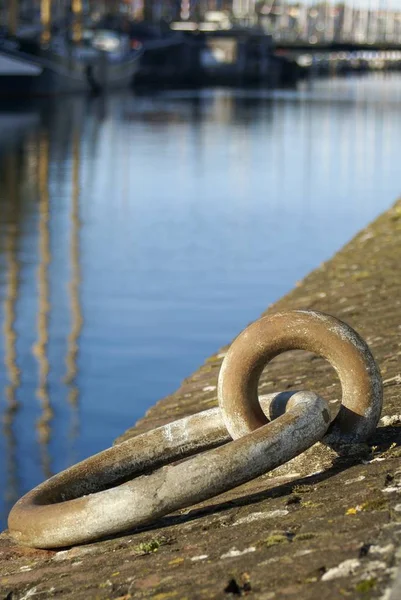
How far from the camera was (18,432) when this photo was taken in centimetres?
899

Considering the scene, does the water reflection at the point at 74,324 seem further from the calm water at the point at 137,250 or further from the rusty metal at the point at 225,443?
the rusty metal at the point at 225,443

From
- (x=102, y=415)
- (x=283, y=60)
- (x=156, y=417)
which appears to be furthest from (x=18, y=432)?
(x=283, y=60)

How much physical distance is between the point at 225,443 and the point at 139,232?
14137 mm

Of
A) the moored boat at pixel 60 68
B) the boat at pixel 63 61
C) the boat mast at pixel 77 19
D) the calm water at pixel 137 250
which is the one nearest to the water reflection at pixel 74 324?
the calm water at pixel 137 250

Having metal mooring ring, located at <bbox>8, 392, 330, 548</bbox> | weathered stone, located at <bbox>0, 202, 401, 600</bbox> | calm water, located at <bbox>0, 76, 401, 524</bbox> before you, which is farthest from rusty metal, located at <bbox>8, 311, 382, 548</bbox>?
calm water, located at <bbox>0, 76, 401, 524</bbox>

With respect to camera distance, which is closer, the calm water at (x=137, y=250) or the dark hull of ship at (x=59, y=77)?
the calm water at (x=137, y=250)

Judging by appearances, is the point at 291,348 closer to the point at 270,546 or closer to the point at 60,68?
the point at 270,546

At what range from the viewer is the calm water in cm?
986

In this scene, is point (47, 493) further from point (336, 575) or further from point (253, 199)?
point (253, 199)

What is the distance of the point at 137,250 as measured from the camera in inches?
687

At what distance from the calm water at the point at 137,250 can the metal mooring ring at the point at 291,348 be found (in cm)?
294

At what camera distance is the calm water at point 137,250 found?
9859 millimetres

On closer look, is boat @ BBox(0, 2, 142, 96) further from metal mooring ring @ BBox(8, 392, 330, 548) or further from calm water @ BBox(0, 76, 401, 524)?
metal mooring ring @ BBox(8, 392, 330, 548)

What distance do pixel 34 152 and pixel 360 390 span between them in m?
28.7
